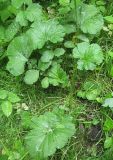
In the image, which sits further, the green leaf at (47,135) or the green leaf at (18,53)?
the green leaf at (18,53)

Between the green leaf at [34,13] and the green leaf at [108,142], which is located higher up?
the green leaf at [34,13]

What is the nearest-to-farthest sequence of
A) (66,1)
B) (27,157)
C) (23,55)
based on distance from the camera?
1. (27,157)
2. (23,55)
3. (66,1)

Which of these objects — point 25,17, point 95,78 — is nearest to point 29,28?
point 25,17

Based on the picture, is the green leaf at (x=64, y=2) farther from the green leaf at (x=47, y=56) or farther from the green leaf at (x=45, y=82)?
the green leaf at (x=45, y=82)

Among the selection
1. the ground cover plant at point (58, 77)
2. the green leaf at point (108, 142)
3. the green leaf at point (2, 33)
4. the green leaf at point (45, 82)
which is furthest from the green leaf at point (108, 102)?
the green leaf at point (2, 33)

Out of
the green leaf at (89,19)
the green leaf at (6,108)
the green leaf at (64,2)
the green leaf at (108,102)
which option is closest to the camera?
the green leaf at (108,102)

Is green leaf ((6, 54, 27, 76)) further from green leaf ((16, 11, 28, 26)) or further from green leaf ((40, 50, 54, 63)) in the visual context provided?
green leaf ((16, 11, 28, 26))

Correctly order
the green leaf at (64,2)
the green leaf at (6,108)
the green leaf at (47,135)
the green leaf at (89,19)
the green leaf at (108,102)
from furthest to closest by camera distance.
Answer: the green leaf at (64,2) → the green leaf at (89,19) → the green leaf at (6,108) → the green leaf at (108,102) → the green leaf at (47,135)

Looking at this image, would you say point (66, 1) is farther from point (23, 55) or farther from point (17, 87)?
point (17, 87)
